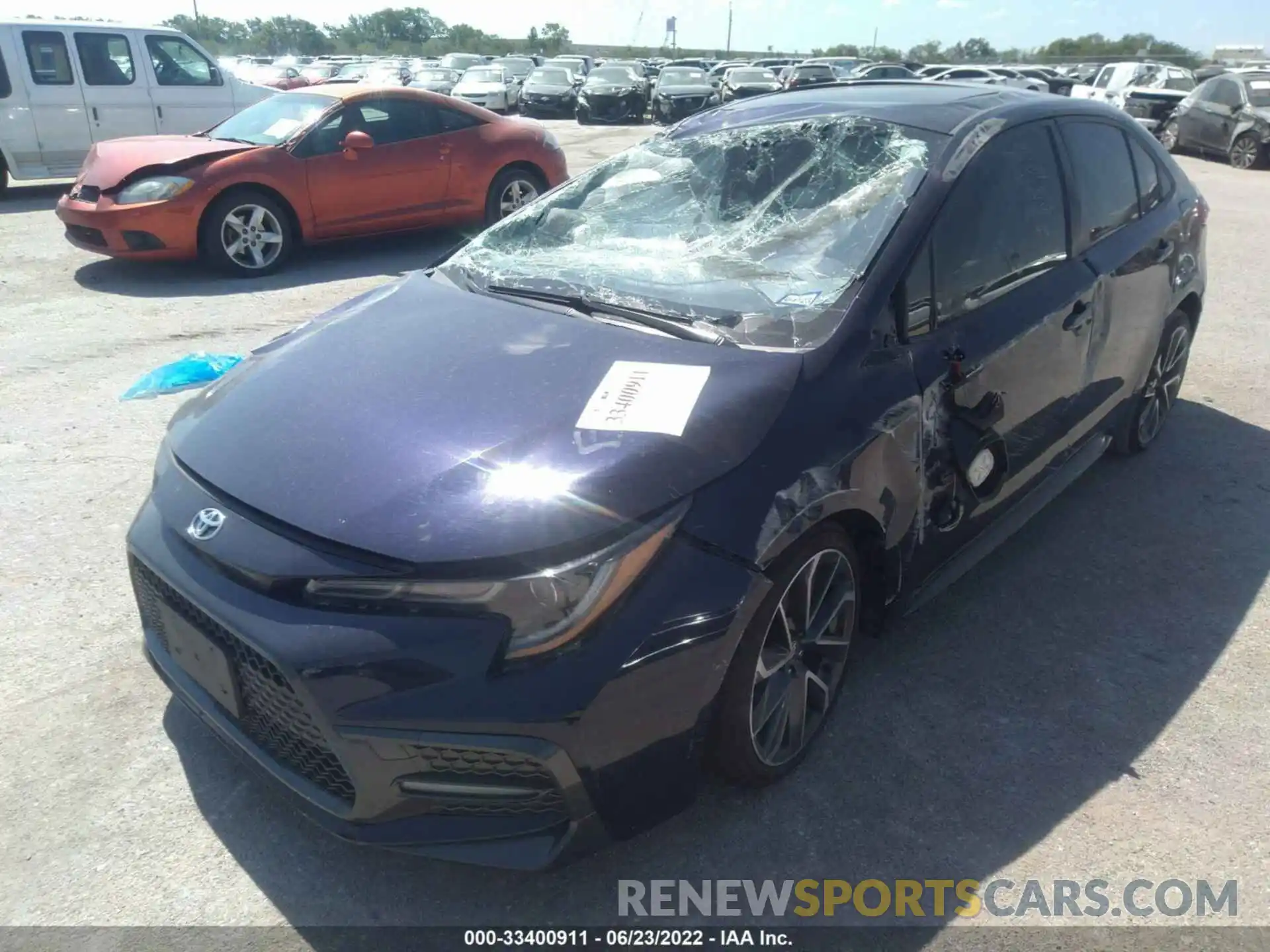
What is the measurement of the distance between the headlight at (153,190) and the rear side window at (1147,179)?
6582 millimetres

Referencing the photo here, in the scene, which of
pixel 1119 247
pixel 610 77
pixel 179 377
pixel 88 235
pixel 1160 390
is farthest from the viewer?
pixel 610 77

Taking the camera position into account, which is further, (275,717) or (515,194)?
(515,194)

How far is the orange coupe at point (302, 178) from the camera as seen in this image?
7.71 meters

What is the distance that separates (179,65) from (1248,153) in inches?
631

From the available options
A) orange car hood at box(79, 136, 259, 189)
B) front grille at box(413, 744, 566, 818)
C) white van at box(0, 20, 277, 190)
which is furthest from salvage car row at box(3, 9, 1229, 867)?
white van at box(0, 20, 277, 190)

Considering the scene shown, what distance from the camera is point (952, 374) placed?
2902mm

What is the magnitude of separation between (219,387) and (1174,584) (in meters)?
3.40

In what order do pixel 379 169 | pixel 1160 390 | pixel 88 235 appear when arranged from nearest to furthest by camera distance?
1. pixel 1160 390
2. pixel 88 235
3. pixel 379 169

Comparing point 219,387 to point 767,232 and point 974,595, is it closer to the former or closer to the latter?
point 767,232

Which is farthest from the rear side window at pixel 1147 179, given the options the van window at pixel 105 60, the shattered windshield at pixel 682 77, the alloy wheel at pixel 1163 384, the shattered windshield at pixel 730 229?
the shattered windshield at pixel 682 77

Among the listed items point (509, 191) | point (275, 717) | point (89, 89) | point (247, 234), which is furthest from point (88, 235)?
point (275, 717)

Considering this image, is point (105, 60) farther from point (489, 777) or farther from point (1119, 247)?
point (489, 777)

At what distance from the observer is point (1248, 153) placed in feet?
53.5

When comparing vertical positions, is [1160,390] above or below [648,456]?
below
